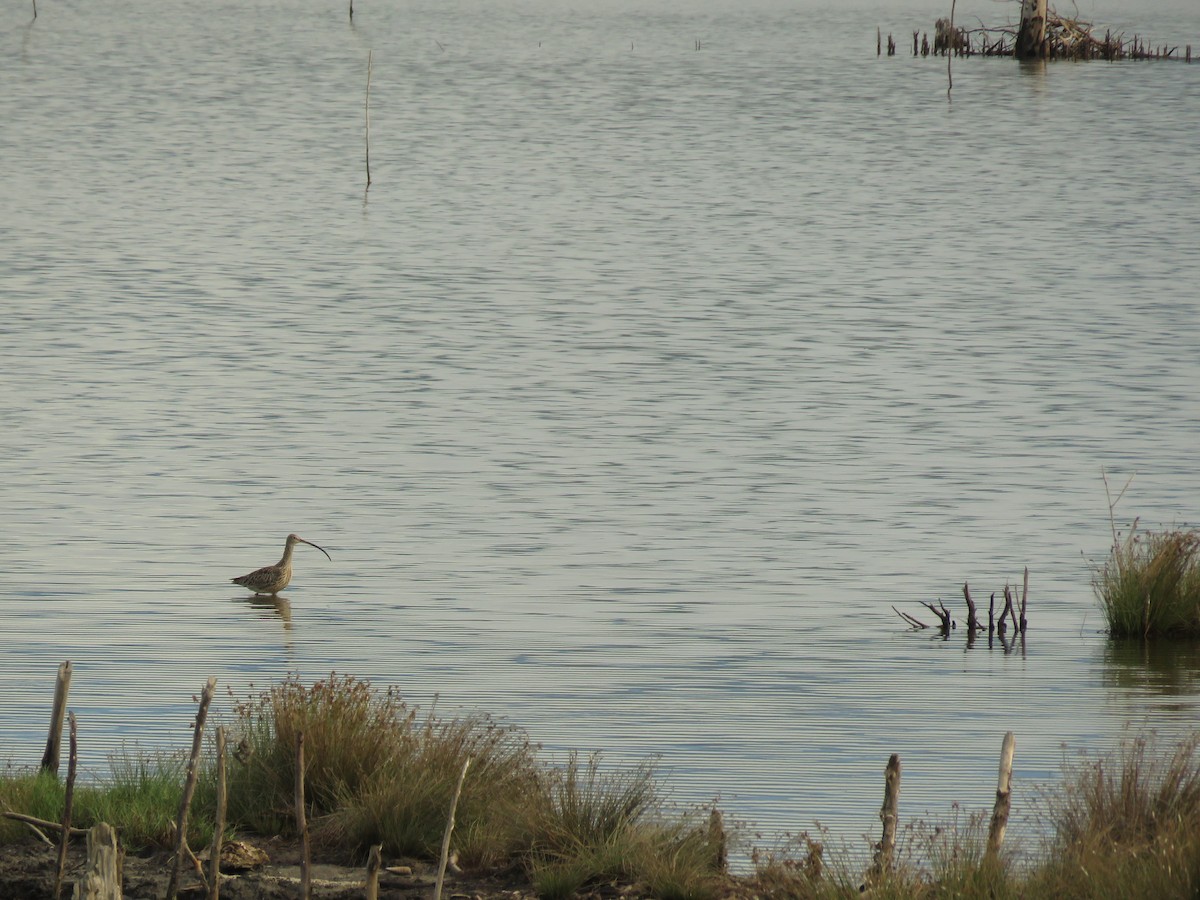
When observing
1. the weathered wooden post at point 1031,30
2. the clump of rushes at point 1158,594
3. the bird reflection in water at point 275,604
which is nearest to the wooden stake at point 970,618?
the clump of rushes at point 1158,594

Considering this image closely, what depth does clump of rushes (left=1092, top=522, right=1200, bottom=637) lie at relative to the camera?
42.4 ft

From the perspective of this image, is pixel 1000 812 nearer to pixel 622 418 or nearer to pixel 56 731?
pixel 56 731

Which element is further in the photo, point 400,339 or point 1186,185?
point 1186,185

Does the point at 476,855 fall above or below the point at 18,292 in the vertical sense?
below

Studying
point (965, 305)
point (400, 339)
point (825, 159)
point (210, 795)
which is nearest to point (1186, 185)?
point (825, 159)

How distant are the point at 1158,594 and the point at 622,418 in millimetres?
10547

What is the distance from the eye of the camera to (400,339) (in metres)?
29.0

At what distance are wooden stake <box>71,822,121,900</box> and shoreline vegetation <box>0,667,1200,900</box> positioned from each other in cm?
2

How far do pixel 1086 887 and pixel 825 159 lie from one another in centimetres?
4685

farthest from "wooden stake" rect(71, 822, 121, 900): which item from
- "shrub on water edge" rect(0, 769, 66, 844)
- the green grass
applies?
"shrub on water edge" rect(0, 769, 66, 844)

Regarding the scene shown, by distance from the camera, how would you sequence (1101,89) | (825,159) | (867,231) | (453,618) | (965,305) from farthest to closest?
(1101,89) < (825,159) < (867,231) < (965,305) < (453,618)

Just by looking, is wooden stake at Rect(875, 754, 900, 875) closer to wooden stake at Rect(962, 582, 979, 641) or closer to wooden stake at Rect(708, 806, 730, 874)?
wooden stake at Rect(708, 806, 730, 874)

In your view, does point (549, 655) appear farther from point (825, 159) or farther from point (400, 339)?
point (825, 159)

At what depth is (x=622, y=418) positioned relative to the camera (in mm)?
22984
